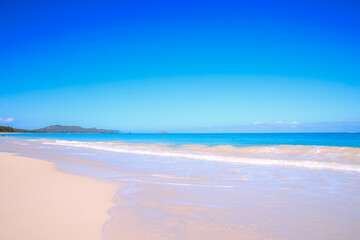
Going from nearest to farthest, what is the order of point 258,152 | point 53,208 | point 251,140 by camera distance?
point 53,208
point 258,152
point 251,140

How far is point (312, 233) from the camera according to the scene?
358 cm

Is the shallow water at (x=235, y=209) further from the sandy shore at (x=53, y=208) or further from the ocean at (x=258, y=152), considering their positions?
the ocean at (x=258, y=152)

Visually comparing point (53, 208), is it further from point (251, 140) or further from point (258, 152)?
point (251, 140)

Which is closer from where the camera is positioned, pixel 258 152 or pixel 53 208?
pixel 53 208

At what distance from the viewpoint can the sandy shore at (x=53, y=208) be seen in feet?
11.1

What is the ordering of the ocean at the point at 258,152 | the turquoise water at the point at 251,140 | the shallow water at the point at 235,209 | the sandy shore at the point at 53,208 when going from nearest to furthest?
the sandy shore at the point at 53,208 → the shallow water at the point at 235,209 → the ocean at the point at 258,152 → the turquoise water at the point at 251,140

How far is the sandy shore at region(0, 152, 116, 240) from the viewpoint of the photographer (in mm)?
3398

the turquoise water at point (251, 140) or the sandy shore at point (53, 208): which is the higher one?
the sandy shore at point (53, 208)

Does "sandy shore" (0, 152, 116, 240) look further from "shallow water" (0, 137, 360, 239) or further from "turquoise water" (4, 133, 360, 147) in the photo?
"turquoise water" (4, 133, 360, 147)

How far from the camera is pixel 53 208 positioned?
4492 millimetres

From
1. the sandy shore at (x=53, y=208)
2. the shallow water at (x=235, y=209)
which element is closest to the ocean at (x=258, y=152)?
the shallow water at (x=235, y=209)

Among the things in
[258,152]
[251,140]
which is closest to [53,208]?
[258,152]

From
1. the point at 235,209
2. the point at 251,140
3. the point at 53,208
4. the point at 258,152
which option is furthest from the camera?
the point at 251,140

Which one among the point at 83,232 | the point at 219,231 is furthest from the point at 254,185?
the point at 83,232
